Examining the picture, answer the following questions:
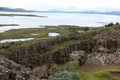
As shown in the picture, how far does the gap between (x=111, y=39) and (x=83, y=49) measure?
26.1 ft

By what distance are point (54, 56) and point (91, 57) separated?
1544 cm

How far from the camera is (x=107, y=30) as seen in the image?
84875 millimetres

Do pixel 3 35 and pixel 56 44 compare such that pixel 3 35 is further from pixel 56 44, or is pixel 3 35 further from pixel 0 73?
pixel 0 73

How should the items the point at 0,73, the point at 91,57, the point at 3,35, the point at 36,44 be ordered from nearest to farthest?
the point at 0,73 → the point at 91,57 → the point at 36,44 → the point at 3,35

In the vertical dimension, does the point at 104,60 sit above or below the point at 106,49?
above

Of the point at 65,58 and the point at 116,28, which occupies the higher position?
the point at 116,28

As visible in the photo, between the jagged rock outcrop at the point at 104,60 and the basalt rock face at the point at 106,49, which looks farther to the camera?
the basalt rock face at the point at 106,49

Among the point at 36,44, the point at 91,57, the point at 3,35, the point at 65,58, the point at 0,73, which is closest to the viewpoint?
the point at 0,73

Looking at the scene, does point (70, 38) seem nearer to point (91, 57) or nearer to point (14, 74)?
point (91, 57)

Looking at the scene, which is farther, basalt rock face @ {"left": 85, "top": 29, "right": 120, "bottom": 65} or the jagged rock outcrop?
basalt rock face @ {"left": 85, "top": 29, "right": 120, "bottom": 65}

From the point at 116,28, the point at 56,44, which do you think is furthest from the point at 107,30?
the point at 56,44

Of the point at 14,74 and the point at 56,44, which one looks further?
the point at 56,44

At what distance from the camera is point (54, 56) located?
2862 inches

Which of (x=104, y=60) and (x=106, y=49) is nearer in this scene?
(x=104, y=60)
